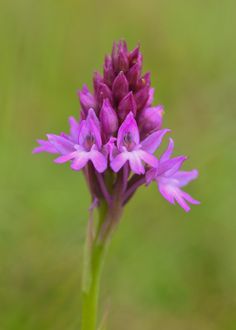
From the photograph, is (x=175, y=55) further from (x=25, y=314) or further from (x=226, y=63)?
(x=25, y=314)

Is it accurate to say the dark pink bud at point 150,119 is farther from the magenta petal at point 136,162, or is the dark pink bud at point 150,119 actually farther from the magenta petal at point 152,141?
the magenta petal at point 136,162

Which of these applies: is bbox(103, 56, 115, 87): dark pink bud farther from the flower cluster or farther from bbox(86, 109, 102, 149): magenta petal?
bbox(86, 109, 102, 149): magenta petal

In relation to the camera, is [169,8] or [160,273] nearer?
[160,273]

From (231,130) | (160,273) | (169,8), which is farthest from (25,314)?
(169,8)

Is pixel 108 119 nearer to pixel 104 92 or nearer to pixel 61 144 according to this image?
pixel 104 92

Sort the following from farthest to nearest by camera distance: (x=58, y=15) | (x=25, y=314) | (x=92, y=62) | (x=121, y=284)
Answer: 1. (x=92, y=62)
2. (x=58, y=15)
3. (x=121, y=284)
4. (x=25, y=314)

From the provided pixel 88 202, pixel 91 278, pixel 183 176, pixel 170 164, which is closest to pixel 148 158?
pixel 170 164

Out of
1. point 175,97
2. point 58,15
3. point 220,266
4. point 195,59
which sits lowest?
point 220,266
